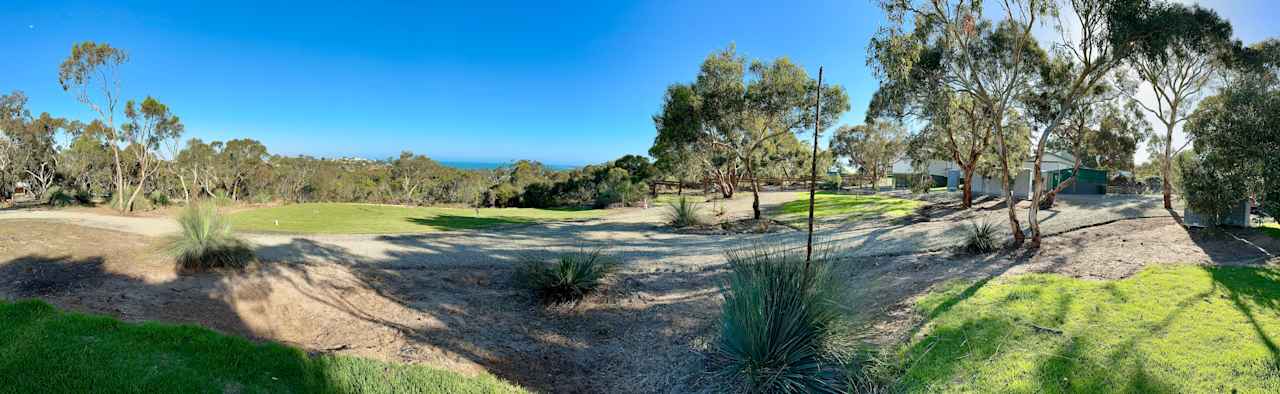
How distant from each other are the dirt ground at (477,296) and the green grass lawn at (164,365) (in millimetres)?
554

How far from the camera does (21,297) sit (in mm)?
5062

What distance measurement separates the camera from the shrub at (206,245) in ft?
21.8

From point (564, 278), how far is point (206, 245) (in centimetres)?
459

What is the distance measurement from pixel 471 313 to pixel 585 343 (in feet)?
5.85

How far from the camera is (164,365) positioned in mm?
3664

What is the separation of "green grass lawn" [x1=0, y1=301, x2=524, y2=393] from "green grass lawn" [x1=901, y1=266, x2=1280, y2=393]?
3.84 m

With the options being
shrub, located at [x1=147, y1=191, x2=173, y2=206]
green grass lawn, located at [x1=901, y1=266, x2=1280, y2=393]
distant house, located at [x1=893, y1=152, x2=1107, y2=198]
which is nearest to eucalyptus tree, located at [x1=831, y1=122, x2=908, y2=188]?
distant house, located at [x1=893, y1=152, x2=1107, y2=198]

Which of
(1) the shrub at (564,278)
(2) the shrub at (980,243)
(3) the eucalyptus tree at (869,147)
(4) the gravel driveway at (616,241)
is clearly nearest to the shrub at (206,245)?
(4) the gravel driveway at (616,241)

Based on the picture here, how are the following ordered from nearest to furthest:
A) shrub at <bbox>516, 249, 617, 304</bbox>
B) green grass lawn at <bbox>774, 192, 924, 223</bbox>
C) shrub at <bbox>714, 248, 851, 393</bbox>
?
shrub at <bbox>714, 248, 851, 393</bbox>
shrub at <bbox>516, 249, 617, 304</bbox>
green grass lawn at <bbox>774, 192, 924, 223</bbox>

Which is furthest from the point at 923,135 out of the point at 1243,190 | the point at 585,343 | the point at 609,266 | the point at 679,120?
the point at 585,343

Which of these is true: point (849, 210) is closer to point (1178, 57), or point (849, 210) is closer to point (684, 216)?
point (684, 216)

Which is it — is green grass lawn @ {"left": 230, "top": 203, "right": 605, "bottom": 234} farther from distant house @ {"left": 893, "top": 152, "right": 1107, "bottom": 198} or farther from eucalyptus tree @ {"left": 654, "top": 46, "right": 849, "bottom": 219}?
distant house @ {"left": 893, "top": 152, "right": 1107, "bottom": 198}

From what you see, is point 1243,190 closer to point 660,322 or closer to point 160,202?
point 660,322

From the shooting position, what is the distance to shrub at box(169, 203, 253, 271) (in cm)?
664
